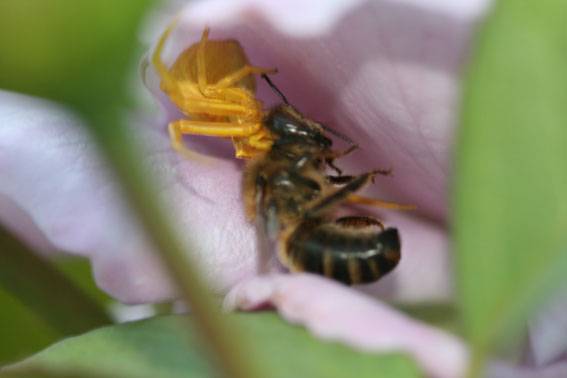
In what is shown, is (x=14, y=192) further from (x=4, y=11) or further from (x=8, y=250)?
(x=4, y=11)

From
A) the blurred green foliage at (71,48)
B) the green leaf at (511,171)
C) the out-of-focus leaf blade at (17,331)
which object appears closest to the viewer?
the blurred green foliage at (71,48)

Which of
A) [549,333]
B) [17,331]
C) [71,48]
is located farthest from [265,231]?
[71,48]

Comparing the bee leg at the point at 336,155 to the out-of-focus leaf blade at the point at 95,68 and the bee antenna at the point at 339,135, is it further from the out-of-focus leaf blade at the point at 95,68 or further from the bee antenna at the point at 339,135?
the out-of-focus leaf blade at the point at 95,68

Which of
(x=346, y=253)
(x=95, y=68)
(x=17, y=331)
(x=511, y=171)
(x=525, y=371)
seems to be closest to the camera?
(x=95, y=68)

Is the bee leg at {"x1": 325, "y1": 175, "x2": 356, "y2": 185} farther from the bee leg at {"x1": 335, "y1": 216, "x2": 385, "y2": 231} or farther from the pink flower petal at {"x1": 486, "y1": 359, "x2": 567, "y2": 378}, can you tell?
the pink flower petal at {"x1": 486, "y1": 359, "x2": 567, "y2": 378}

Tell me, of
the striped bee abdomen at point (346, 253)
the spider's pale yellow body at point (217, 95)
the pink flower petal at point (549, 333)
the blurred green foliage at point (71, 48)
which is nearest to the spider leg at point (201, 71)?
the spider's pale yellow body at point (217, 95)

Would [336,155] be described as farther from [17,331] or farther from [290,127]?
[17,331]
